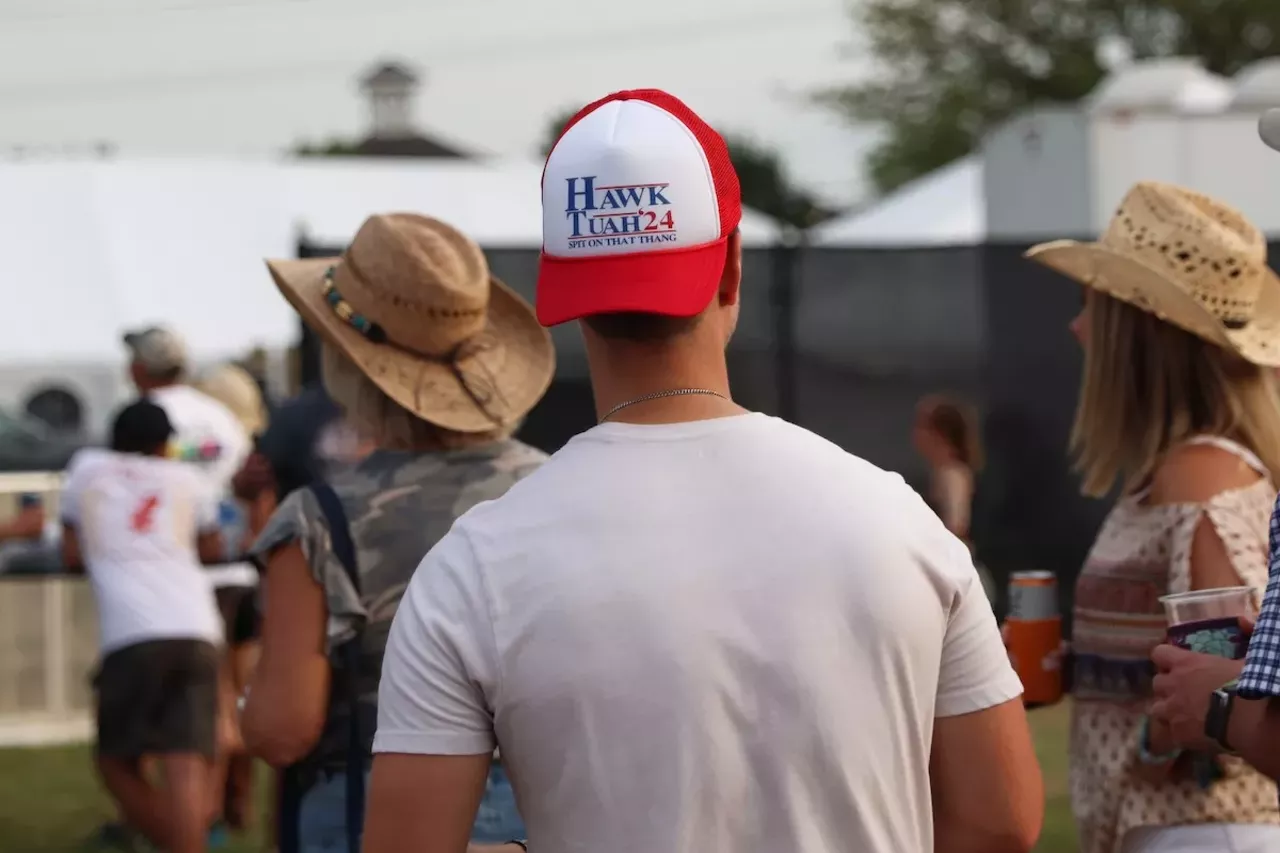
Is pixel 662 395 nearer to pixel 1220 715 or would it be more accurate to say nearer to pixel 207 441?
pixel 1220 715

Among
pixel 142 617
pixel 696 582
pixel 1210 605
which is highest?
pixel 696 582

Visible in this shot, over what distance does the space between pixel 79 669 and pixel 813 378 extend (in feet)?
13.0

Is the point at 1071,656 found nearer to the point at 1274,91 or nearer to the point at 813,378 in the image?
the point at 813,378

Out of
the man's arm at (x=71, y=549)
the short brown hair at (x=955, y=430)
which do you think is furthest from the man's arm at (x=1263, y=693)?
the short brown hair at (x=955, y=430)

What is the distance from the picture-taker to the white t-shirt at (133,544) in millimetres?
6523

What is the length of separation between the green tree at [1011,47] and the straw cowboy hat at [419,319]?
41851 mm

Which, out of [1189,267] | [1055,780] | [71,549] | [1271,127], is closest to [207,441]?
[71,549]

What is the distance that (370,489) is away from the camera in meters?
3.00

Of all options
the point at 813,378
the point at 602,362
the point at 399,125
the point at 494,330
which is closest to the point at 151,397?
the point at 813,378

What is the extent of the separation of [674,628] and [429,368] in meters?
1.49

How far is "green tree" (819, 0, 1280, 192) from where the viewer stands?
144ft

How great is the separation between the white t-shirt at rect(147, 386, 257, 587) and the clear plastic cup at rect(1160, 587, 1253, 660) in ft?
18.6

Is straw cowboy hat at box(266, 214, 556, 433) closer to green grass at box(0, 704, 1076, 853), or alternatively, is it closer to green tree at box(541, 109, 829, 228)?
green grass at box(0, 704, 1076, 853)

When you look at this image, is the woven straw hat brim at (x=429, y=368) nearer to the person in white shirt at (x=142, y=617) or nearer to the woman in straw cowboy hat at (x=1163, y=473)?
the woman in straw cowboy hat at (x=1163, y=473)
